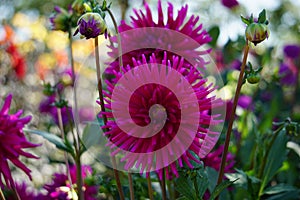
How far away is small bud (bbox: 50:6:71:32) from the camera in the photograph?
0.82 meters

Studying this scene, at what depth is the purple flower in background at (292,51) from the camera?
5.96 feet

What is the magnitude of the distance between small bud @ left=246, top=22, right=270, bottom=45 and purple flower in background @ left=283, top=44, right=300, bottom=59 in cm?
131

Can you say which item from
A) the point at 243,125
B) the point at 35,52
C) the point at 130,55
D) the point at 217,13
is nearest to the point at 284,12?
the point at 217,13

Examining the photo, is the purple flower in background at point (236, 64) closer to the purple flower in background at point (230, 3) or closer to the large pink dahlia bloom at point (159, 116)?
the purple flower in background at point (230, 3)

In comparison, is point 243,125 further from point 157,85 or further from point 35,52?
point 35,52

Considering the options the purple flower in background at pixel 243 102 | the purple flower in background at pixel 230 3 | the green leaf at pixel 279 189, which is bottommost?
the green leaf at pixel 279 189

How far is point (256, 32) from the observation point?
557 mm

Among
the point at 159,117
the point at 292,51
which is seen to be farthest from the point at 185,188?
the point at 292,51

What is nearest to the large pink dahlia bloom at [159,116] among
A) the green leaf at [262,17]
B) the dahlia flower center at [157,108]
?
the dahlia flower center at [157,108]

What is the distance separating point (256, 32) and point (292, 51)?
4.38 ft

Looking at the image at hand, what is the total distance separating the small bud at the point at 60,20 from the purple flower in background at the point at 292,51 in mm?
1181

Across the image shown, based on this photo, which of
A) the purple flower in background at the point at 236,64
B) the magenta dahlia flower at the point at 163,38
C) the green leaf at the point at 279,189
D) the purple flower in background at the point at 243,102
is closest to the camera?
the magenta dahlia flower at the point at 163,38

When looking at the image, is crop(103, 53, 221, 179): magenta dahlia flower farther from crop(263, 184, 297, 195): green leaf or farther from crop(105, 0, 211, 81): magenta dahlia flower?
crop(263, 184, 297, 195): green leaf

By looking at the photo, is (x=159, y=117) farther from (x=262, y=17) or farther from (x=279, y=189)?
(x=279, y=189)
